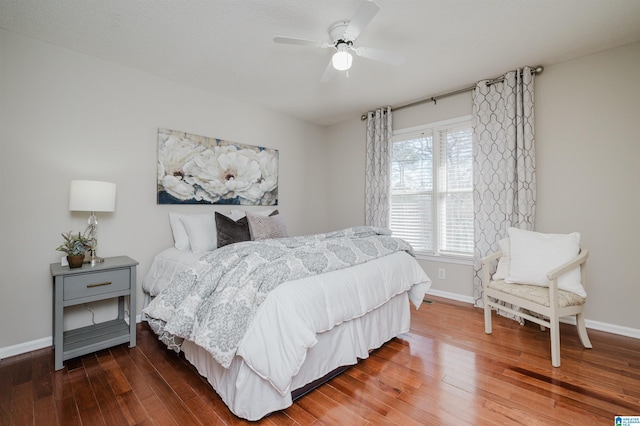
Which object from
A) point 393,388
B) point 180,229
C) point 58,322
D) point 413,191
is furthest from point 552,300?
point 58,322

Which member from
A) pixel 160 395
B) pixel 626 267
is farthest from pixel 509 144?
pixel 160 395

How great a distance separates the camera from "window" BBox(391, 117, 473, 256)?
3479 mm

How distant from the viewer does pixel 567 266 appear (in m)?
2.19

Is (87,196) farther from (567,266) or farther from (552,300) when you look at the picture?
(567,266)

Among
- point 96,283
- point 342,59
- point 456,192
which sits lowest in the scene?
point 96,283

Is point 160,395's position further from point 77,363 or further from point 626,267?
point 626,267

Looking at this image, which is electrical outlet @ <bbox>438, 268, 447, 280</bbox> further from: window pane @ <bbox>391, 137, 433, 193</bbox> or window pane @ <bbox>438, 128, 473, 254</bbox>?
window pane @ <bbox>391, 137, 433, 193</bbox>

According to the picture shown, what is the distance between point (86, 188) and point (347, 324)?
225cm

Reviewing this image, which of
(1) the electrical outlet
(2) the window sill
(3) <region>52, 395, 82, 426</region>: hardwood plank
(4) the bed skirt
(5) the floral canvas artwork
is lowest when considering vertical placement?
(3) <region>52, 395, 82, 426</region>: hardwood plank

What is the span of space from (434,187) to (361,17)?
2456 millimetres

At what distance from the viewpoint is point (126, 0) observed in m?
1.92

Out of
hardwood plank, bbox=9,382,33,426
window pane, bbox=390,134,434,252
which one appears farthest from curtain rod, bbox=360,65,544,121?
hardwood plank, bbox=9,382,33,426

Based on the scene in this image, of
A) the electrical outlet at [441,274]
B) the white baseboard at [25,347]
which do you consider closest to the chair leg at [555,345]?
the electrical outlet at [441,274]

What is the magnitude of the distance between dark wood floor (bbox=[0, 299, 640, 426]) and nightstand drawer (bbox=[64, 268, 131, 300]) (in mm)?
A: 499
